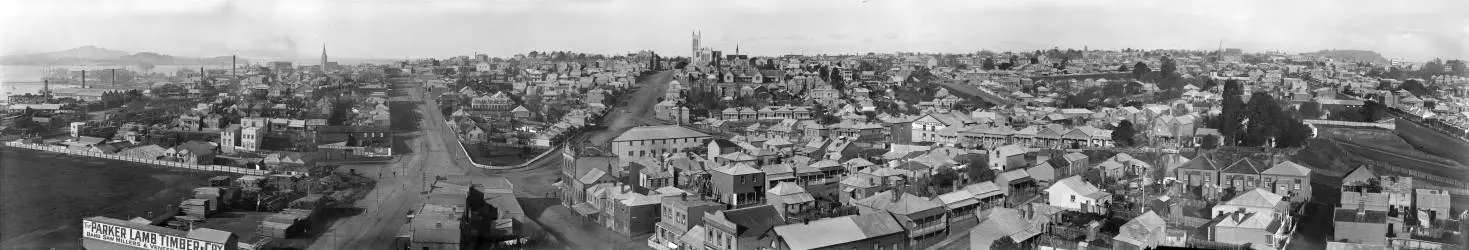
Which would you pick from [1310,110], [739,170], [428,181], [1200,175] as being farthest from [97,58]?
[1310,110]

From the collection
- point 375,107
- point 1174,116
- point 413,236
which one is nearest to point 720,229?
point 413,236

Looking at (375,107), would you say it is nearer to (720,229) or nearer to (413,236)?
(413,236)

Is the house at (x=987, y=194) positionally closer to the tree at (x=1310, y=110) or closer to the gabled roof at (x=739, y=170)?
the gabled roof at (x=739, y=170)

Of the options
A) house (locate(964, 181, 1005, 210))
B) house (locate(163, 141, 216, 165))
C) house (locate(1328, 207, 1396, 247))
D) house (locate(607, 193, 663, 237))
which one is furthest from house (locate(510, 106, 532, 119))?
house (locate(1328, 207, 1396, 247))

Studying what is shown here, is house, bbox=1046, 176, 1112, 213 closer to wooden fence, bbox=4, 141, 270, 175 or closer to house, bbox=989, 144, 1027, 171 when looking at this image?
house, bbox=989, 144, 1027, 171

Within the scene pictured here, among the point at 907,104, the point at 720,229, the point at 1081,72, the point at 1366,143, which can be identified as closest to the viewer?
the point at 720,229

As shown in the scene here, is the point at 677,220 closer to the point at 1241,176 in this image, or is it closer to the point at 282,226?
the point at 282,226
